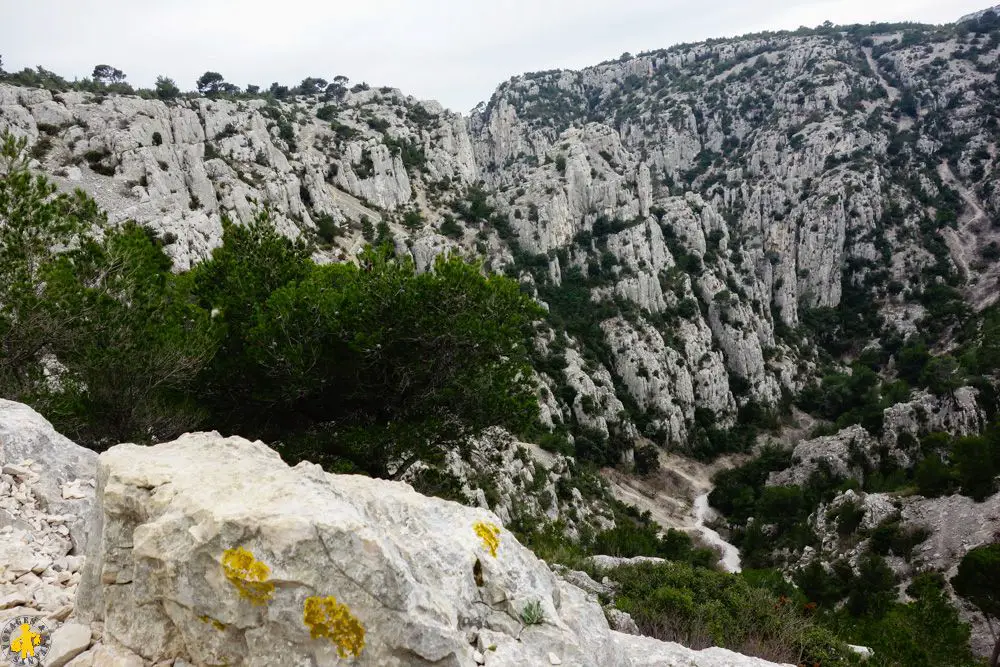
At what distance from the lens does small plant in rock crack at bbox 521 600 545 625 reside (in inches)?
198

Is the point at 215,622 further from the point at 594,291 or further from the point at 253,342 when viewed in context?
the point at 594,291

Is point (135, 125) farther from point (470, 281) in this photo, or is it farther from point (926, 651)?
point (926, 651)

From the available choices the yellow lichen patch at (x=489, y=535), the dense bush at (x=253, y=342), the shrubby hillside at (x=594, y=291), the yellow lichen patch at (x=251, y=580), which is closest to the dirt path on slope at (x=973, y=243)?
the shrubby hillside at (x=594, y=291)

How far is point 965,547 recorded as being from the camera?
28281 mm

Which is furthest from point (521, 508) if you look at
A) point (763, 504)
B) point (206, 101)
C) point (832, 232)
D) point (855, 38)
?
point (855, 38)

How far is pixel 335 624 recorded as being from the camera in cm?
380

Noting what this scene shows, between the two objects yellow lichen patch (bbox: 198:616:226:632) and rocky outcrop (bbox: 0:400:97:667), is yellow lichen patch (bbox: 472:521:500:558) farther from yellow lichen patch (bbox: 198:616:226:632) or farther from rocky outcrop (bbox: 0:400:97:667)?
rocky outcrop (bbox: 0:400:97:667)

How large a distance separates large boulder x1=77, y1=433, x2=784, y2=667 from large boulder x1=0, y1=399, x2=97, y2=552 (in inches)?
95.9

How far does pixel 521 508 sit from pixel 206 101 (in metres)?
53.8

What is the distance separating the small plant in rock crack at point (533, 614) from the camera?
504 cm

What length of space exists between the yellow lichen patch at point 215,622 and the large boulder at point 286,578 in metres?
0.01

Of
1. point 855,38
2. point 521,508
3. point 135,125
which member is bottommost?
point 521,508

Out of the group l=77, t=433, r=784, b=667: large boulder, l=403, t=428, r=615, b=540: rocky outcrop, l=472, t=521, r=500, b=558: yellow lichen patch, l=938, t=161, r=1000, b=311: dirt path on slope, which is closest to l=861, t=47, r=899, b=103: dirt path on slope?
l=938, t=161, r=1000, b=311: dirt path on slope

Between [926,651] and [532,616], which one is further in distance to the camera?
[926,651]
